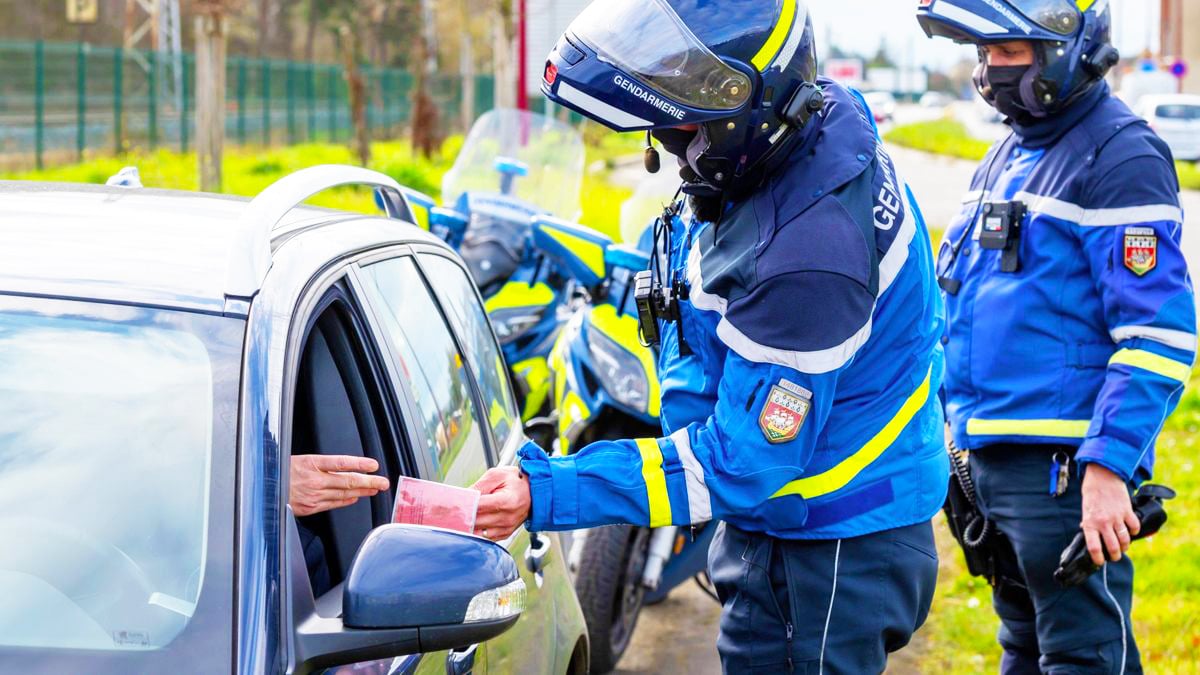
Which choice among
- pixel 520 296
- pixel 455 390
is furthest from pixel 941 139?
pixel 455 390

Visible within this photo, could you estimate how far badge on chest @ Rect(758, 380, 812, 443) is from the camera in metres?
2.35

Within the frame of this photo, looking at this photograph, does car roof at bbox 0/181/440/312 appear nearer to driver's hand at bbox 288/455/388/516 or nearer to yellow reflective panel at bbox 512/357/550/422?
driver's hand at bbox 288/455/388/516

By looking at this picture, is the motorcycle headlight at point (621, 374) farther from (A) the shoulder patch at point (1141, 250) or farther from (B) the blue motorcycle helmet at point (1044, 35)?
(A) the shoulder patch at point (1141, 250)

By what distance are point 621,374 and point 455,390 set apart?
5.81ft

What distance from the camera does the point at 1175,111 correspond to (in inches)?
1236

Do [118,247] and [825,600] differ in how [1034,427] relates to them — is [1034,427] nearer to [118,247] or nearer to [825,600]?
[825,600]

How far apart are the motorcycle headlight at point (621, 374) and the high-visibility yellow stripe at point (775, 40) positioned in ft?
7.51

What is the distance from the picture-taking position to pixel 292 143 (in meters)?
30.6

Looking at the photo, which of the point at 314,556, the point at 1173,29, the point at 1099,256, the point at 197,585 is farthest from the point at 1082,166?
the point at 1173,29

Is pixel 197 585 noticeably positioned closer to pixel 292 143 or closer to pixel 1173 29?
pixel 292 143

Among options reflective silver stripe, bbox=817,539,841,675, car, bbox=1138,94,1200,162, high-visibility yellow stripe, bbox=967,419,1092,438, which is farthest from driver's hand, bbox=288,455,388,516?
car, bbox=1138,94,1200,162

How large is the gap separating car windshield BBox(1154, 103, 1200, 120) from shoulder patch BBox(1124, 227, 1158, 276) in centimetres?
3047

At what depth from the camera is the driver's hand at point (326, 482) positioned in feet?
7.64

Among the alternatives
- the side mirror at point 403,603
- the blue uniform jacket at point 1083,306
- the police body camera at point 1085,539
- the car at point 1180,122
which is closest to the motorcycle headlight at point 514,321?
the blue uniform jacket at point 1083,306
